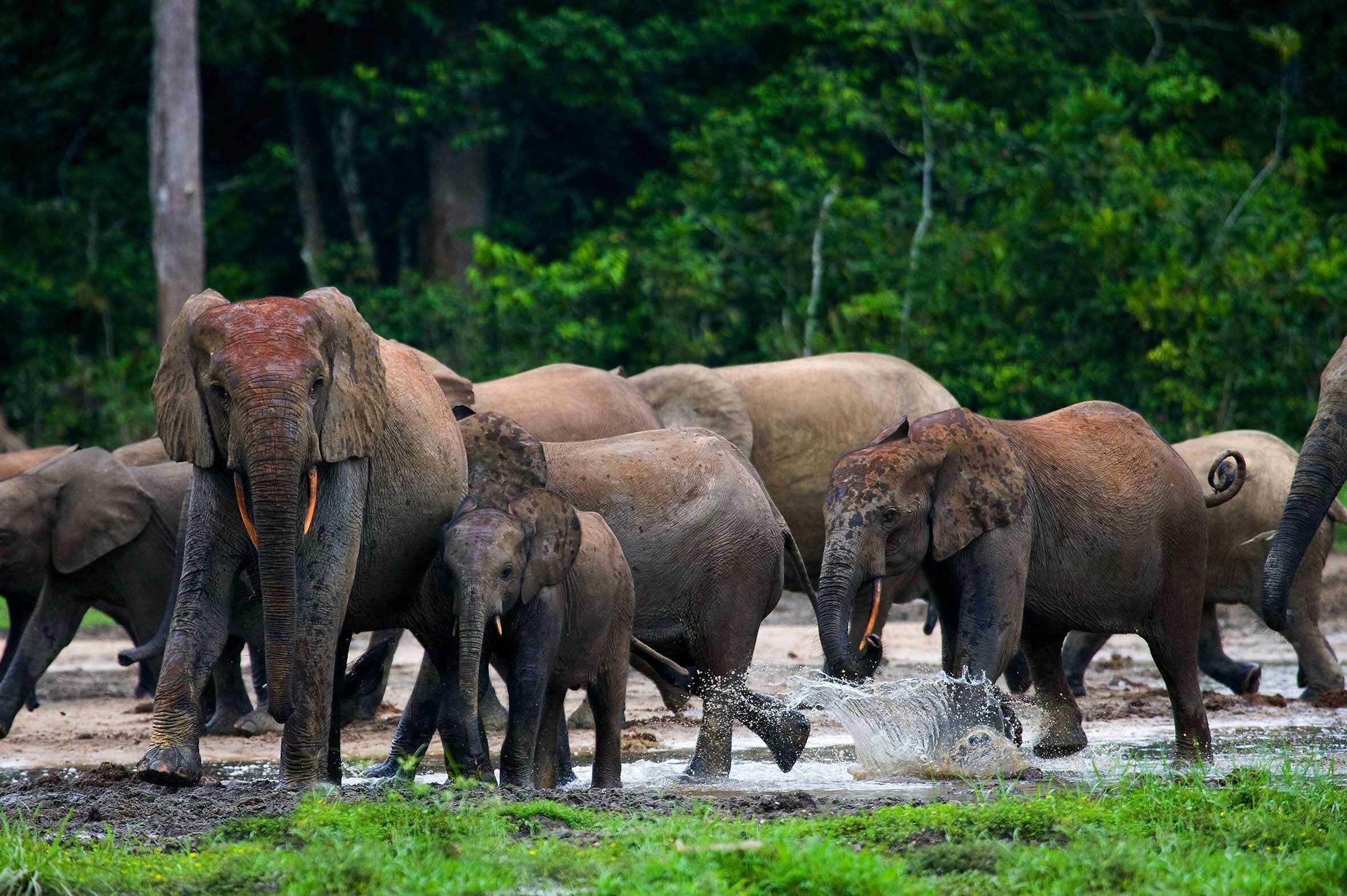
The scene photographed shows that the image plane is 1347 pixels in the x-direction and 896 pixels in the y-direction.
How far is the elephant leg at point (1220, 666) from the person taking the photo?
11531 millimetres

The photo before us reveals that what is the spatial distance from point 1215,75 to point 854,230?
768 cm

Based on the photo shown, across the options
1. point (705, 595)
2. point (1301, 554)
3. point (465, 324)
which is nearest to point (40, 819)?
point (705, 595)

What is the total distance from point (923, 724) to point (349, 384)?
3.02 m

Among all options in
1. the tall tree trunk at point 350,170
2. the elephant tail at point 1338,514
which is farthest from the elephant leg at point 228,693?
the tall tree trunk at point 350,170

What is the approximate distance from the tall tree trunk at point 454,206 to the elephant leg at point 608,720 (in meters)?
18.8

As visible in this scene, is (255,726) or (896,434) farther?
(255,726)

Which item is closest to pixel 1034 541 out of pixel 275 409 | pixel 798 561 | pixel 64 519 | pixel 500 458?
pixel 798 561

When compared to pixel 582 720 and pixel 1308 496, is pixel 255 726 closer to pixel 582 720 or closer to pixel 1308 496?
pixel 582 720

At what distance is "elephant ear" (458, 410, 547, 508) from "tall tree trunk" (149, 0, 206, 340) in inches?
615

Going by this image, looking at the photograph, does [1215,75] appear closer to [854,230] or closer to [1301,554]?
[854,230]

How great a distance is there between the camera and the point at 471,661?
7.32 m

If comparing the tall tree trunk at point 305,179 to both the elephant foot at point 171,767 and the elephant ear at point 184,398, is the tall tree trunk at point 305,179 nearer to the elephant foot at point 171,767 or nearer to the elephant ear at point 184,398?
the elephant ear at point 184,398

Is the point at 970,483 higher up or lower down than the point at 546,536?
higher up

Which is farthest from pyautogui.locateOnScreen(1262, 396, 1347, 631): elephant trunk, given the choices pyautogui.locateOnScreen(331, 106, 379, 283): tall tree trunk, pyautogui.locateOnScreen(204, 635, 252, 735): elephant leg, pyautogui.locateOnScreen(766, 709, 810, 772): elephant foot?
pyautogui.locateOnScreen(331, 106, 379, 283): tall tree trunk
